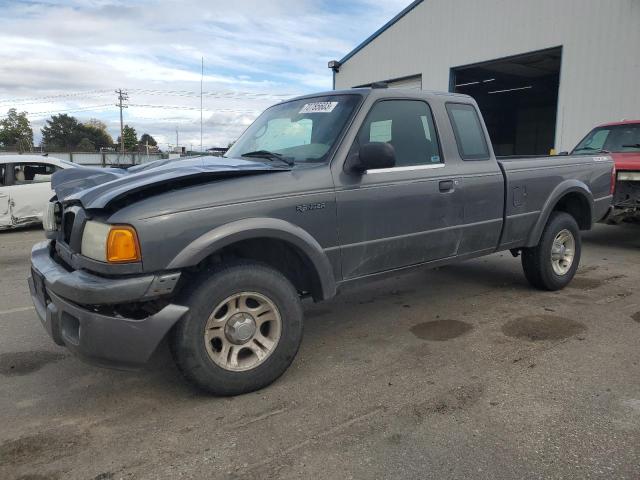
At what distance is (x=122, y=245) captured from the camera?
8.79 feet

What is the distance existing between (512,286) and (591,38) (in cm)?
1192

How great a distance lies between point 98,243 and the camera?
2758 millimetres

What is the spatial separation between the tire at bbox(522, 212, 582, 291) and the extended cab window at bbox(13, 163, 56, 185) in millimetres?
9137

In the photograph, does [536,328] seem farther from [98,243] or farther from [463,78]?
[463,78]

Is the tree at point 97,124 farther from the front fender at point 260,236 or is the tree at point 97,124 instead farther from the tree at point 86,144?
the front fender at point 260,236

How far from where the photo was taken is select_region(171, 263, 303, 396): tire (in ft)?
9.35

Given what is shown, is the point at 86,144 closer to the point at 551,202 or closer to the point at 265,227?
the point at 551,202

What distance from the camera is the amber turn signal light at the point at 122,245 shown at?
8.79 ft

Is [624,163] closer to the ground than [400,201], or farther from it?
farther from it

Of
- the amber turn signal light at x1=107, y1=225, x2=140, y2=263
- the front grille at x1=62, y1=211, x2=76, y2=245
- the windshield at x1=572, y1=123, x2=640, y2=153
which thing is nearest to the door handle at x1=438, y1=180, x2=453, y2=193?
the amber turn signal light at x1=107, y1=225, x2=140, y2=263

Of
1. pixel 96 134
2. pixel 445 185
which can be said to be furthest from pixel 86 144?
pixel 445 185

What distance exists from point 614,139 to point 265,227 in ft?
26.9

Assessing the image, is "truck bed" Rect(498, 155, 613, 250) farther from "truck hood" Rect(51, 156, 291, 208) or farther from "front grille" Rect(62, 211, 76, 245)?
"front grille" Rect(62, 211, 76, 245)

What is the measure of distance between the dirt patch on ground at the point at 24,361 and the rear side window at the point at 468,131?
365 centimetres
